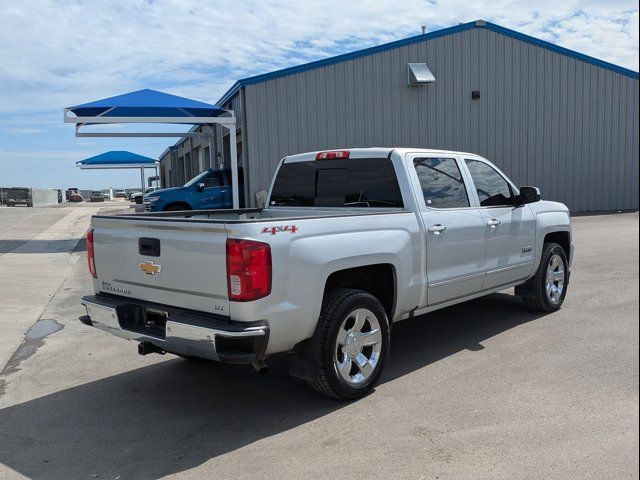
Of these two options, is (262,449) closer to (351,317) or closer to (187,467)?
(187,467)

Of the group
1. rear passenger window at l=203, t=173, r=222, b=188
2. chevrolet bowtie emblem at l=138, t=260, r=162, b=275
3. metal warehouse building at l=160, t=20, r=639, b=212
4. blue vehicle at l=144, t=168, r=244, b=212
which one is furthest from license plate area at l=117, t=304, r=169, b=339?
metal warehouse building at l=160, t=20, r=639, b=212

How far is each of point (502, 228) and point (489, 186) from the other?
1.59 feet

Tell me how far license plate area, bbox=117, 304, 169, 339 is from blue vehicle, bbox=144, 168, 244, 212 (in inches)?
451

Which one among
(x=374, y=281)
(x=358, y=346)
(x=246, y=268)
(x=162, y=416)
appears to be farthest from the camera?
(x=374, y=281)

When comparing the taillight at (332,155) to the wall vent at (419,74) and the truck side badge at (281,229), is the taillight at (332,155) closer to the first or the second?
the truck side badge at (281,229)

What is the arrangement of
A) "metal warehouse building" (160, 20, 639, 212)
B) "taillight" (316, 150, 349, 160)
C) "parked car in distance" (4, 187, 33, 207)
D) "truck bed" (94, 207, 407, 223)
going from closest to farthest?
"truck bed" (94, 207, 407, 223), "taillight" (316, 150, 349, 160), "metal warehouse building" (160, 20, 639, 212), "parked car in distance" (4, 187, 33, 207)

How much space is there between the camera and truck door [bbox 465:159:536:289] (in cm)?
586

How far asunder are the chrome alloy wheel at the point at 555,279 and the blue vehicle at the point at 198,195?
1063cm

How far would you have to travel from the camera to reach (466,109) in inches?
803

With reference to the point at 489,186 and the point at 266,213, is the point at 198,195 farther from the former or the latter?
the point at 489,186

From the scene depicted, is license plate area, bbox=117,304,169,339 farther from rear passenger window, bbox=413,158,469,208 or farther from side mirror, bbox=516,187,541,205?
side mirror, bbox=516,187,541,205

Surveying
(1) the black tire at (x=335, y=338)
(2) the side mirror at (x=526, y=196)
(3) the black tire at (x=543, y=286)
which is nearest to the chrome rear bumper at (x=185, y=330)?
(1) the black tire at (x=335, y=338)

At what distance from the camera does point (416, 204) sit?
16.7ft

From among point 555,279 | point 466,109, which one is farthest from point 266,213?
point 466,109
